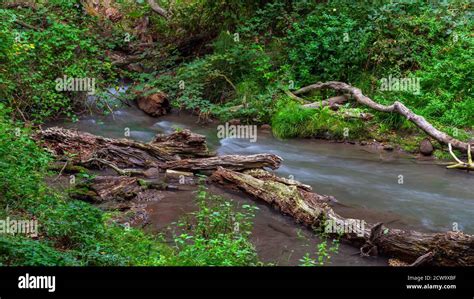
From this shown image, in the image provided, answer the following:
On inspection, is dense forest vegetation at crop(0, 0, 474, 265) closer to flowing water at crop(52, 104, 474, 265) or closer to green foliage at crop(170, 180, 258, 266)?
flowing water at crop(52, 104, 474, 265)

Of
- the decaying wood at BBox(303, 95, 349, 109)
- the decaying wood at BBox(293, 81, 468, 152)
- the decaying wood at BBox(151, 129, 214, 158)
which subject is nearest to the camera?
the decaying wood at BBox(151, 129, 214, 158)

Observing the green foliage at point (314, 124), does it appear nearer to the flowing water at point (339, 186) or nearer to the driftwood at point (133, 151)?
the flowing water at point (339, 186)

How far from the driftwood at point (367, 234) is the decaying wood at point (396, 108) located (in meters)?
4.31

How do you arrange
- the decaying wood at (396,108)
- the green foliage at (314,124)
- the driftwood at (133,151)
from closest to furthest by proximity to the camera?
the driftwood at (133,151) < the decaying wood at (396,108) < the green foliage at (314,124)

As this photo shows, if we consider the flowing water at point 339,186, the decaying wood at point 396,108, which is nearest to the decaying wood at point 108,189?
the flowing water at point 339,186

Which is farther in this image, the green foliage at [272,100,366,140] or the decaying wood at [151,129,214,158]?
the green foliage at [272,100,366,140]

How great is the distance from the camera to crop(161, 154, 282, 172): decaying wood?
33.4ft

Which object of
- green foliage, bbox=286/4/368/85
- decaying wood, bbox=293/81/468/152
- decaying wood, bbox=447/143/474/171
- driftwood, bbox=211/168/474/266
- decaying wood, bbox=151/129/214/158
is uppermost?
green foliage, bbox=286/4/368/85

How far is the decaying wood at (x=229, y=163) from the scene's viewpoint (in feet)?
33.4

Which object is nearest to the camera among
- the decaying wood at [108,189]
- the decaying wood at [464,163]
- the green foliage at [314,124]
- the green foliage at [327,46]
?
the decaying wood at [108,189]

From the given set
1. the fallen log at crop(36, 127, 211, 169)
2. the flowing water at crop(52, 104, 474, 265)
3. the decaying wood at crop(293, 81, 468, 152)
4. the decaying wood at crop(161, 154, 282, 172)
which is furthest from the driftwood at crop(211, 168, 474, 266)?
the decaying wood at crop(293, 81, 468, 152)

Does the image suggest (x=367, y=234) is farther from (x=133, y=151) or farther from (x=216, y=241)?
(x=133, y=151)

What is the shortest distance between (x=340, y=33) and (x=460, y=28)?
3410 millimetres

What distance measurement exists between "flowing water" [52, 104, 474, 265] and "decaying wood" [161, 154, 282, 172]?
70 cm
